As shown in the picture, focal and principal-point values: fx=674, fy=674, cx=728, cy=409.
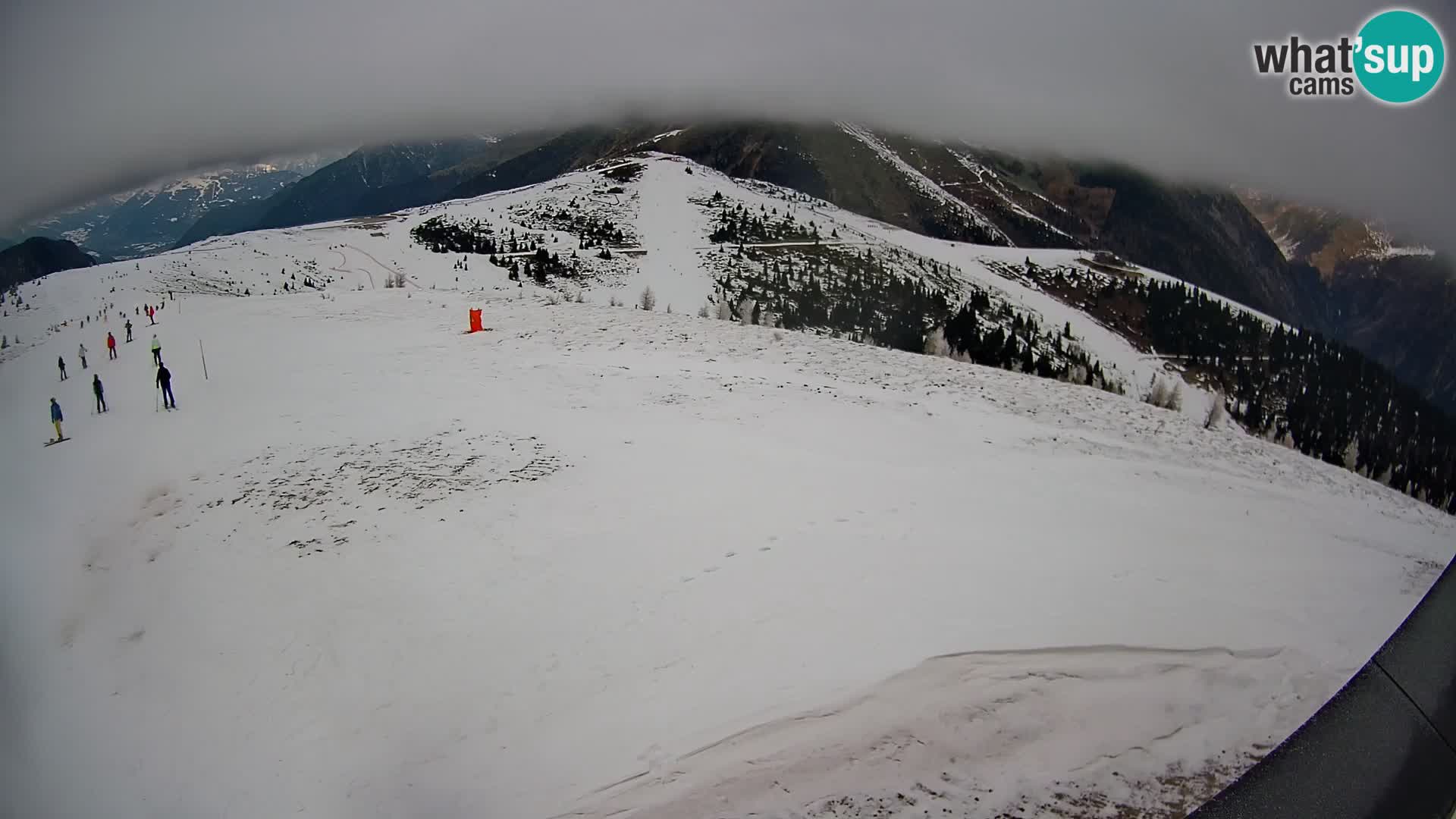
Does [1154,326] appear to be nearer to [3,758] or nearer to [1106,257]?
[1106,257]

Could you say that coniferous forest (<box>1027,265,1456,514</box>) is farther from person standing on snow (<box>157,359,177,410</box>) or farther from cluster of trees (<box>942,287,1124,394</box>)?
person standing on snow (<box>157,359,177,410</box>)

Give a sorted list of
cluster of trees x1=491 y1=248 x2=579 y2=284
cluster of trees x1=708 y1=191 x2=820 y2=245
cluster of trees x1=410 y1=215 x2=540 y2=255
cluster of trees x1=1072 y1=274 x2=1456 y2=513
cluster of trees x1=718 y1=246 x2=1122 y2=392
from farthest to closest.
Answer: cluster of trees x1=708 y1=191 x2=820 y2=245 < cluster of trees x1=410 y1=215 x2=540 y2=255 < cluster of trees x1=491 y1=248 x2=579 y2=284 < cluster of trees x1=718 y1=246 x2=1122 y2=392 < cluster of trees x1=1072 y1=274 x2=1456 y2=513

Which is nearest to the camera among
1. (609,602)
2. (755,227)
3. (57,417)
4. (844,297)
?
(57,417)

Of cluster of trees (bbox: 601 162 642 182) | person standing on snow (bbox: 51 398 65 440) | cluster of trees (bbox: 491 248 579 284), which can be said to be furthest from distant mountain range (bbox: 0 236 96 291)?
cluster of trees (bbox: 601 162 642 182)

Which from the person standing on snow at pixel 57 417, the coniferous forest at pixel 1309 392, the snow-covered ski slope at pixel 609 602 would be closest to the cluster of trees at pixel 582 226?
the snow-covered ski slope at pixel 609 602

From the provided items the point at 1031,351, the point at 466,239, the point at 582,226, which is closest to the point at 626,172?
the point at 582,226

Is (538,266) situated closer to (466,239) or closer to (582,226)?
(466,239)

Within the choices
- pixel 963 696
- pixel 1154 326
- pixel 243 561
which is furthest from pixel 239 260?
pixel 1154 326
